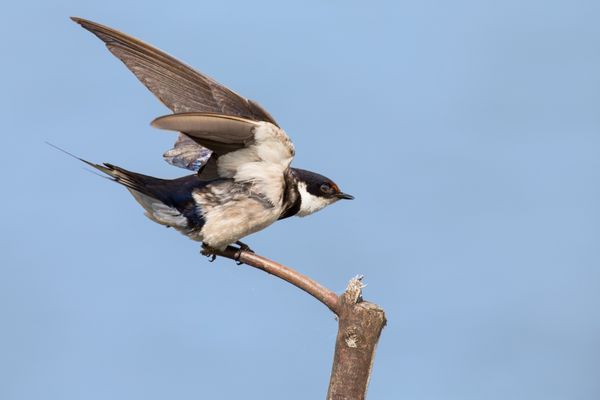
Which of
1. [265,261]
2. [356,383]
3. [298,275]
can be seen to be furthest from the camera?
→ [265,261]

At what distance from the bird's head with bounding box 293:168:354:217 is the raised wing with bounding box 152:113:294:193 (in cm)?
20

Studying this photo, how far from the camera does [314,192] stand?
3041 millimetres

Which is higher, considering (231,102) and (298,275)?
(231,102)

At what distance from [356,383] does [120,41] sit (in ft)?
4.47

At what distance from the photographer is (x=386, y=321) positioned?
6.95ft

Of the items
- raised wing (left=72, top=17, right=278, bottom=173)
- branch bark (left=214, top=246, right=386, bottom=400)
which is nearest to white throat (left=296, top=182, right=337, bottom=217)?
raised wing (left=72, top=17, right=278, bottom=173)

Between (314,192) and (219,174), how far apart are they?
0.34 m

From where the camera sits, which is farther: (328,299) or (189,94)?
(189,94)

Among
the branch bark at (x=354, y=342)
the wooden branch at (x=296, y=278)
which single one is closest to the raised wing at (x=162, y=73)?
the wooden branch at (x=296, y=278)

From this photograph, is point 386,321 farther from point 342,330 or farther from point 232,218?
point 232,218

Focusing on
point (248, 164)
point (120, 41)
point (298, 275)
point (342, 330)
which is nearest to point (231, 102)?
point (248, 164)

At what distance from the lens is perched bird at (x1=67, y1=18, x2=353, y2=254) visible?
268 cm

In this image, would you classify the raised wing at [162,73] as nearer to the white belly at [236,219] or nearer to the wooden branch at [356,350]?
the white belly at [236,219]

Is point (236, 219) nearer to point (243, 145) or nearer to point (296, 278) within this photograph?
point (243, 145)
